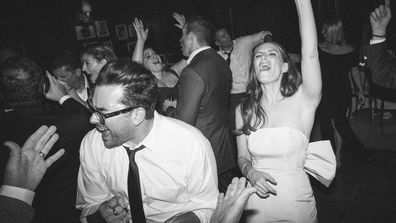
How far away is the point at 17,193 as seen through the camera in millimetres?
1152

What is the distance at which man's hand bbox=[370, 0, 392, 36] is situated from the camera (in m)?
2.32

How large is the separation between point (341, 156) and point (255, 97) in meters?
2.65

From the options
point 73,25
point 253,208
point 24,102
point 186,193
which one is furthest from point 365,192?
point 73,25

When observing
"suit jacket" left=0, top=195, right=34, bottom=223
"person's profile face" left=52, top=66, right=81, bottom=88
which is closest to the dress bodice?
"suit jacket" left=0, top=195, right=34, bottom=223

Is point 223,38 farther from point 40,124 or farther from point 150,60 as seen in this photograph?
point 40,124

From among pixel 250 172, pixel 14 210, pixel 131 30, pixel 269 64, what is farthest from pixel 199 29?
pixel 131 30

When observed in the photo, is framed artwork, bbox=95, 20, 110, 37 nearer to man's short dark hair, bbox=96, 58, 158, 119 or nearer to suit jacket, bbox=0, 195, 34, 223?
man's short dark hair, bbox=96, 58, 158, 119

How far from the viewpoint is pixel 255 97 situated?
2.13 meters

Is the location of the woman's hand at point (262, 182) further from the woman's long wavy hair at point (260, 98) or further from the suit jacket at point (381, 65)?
the suit jacket at point (381, 65)

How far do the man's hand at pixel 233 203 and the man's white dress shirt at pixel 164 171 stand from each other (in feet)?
1.68

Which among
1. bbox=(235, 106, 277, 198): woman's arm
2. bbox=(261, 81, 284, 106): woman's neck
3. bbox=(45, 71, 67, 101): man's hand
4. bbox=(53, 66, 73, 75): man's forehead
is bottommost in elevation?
Result: bbox=(235, 106, 277, 198): woman's arm

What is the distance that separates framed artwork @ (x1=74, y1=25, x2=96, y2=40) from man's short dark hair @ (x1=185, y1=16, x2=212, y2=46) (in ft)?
17.4

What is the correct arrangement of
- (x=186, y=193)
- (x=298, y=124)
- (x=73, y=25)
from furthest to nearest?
(x=73, y=25) → (x=298, y=124) → (x=186, y=193)

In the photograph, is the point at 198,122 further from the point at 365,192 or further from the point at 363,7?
the point at 363,7
